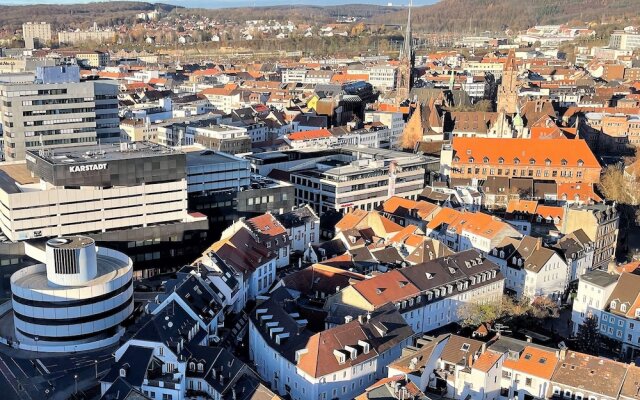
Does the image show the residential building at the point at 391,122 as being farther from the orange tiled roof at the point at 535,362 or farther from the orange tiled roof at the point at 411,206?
the orange tiled roof at the point at 535,362

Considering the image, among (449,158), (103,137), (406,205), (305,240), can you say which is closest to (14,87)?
(103,137)

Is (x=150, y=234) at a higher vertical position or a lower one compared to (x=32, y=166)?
lower

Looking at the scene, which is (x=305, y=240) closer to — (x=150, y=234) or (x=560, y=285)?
(x=150, y=234)

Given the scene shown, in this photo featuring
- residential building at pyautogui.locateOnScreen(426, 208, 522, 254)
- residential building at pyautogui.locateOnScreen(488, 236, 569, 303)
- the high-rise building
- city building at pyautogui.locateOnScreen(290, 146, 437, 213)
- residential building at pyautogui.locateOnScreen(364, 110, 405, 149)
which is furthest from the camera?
residential building at pyautogui.locateOnScreen(364, 110, 405, 149)

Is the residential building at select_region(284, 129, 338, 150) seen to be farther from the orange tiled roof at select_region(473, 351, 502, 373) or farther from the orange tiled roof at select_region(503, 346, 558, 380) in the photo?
the orange tiled roof at select_region(473, 351, 502, 373)

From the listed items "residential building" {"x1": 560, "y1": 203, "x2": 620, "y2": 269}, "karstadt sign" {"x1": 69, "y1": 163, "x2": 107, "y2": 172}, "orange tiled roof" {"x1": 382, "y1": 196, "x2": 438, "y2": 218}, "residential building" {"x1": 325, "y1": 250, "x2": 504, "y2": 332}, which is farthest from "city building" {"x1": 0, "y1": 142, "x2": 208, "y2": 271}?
"residential building" {"x1": 560, "y1": 203, "x2": 620, "y2": 269}

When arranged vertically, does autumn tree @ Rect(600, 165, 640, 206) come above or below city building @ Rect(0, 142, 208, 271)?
below

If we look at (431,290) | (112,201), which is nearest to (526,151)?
(431,290)
